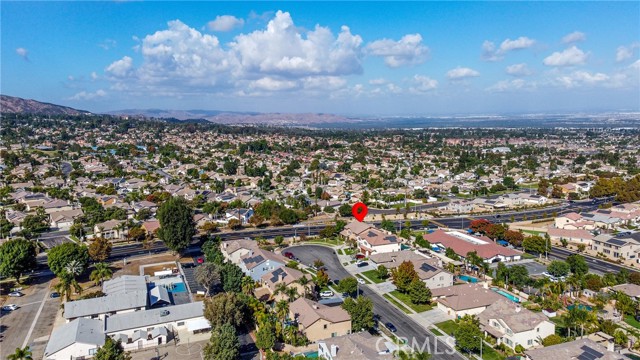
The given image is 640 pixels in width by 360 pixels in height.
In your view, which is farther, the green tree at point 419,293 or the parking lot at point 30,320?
the green tree at point 419,293

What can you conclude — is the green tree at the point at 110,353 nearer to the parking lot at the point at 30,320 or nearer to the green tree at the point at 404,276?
the parking lot at the point at 30,320

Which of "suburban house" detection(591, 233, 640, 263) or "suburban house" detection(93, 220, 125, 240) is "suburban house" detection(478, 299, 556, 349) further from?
"suburban house" detection(93, 220, 125, 240)

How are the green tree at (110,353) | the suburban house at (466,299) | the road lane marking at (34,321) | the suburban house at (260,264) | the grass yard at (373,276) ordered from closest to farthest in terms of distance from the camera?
the green tree at (110,353)
the road lane marking at (34,321)
the suburban house at (466,299)
the suburban house at (260,264)
the grass yard at (373,276)

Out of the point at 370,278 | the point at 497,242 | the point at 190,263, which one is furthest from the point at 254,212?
the point at 497,242

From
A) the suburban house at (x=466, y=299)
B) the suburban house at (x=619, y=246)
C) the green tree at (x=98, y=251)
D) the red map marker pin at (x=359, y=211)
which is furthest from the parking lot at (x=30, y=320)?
the suburban house at (x=619, y=246)

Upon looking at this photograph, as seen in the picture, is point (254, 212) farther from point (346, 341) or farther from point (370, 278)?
point (346, 341)

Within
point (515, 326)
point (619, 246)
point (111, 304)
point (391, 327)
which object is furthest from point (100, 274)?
point (619, 246)

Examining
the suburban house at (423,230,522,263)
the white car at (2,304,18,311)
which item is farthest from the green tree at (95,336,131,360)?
the suburban house at (423,230,522,263)
